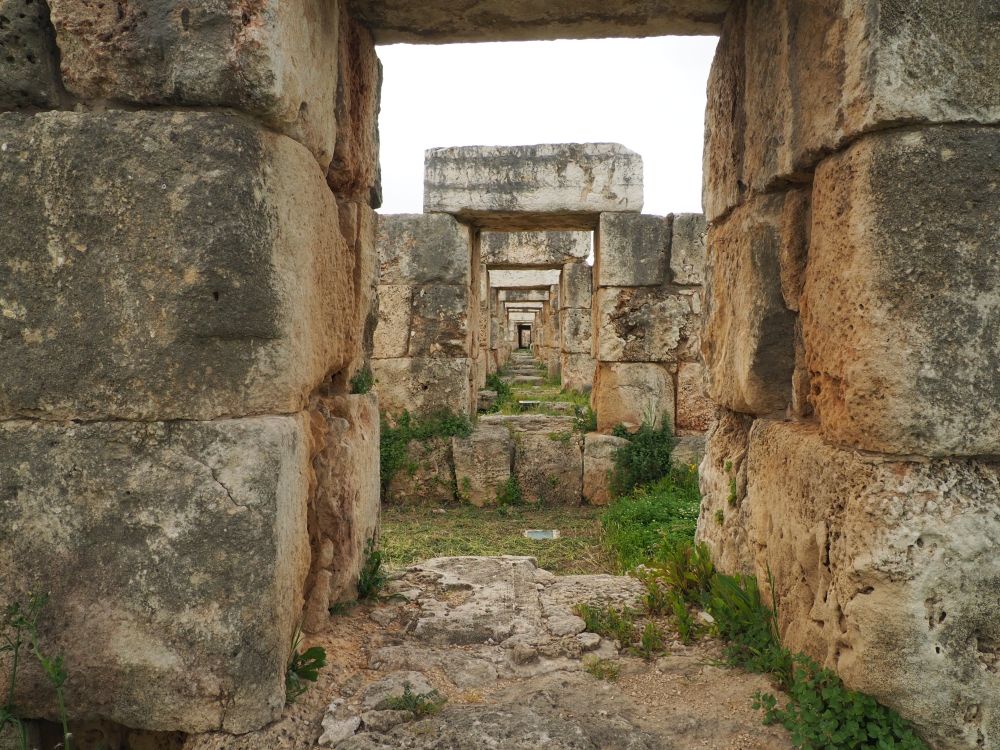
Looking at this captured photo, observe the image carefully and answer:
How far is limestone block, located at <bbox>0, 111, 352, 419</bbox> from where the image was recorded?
6.06 feet

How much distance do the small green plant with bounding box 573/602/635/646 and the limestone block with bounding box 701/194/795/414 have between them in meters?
0.97

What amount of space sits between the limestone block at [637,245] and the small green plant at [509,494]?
91.9 inches

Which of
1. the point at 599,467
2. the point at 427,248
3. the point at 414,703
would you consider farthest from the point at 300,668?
the point at 427,248

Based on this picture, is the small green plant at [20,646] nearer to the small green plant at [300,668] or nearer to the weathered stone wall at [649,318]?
the small green plant at [300,668]

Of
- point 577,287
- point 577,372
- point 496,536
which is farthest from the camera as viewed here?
point 577,287

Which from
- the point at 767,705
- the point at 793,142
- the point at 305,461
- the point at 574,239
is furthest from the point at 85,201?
Result: the point at 574,239

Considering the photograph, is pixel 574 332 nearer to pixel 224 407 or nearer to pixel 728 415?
pixel 728 415

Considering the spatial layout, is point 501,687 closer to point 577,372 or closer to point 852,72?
point 852,72

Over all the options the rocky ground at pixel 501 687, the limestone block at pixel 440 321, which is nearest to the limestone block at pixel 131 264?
the rocky ground at pixel 501 687

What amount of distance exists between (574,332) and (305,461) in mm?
10088

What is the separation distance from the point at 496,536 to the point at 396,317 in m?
2.50

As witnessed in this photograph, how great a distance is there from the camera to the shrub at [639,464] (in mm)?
6609

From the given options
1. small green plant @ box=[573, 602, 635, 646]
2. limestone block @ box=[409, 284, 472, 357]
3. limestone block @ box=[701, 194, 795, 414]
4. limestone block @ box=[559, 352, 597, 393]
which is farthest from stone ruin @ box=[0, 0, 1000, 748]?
limestone block @ box=[559, 352, 597, 393]

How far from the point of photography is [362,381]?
10.3 feet
